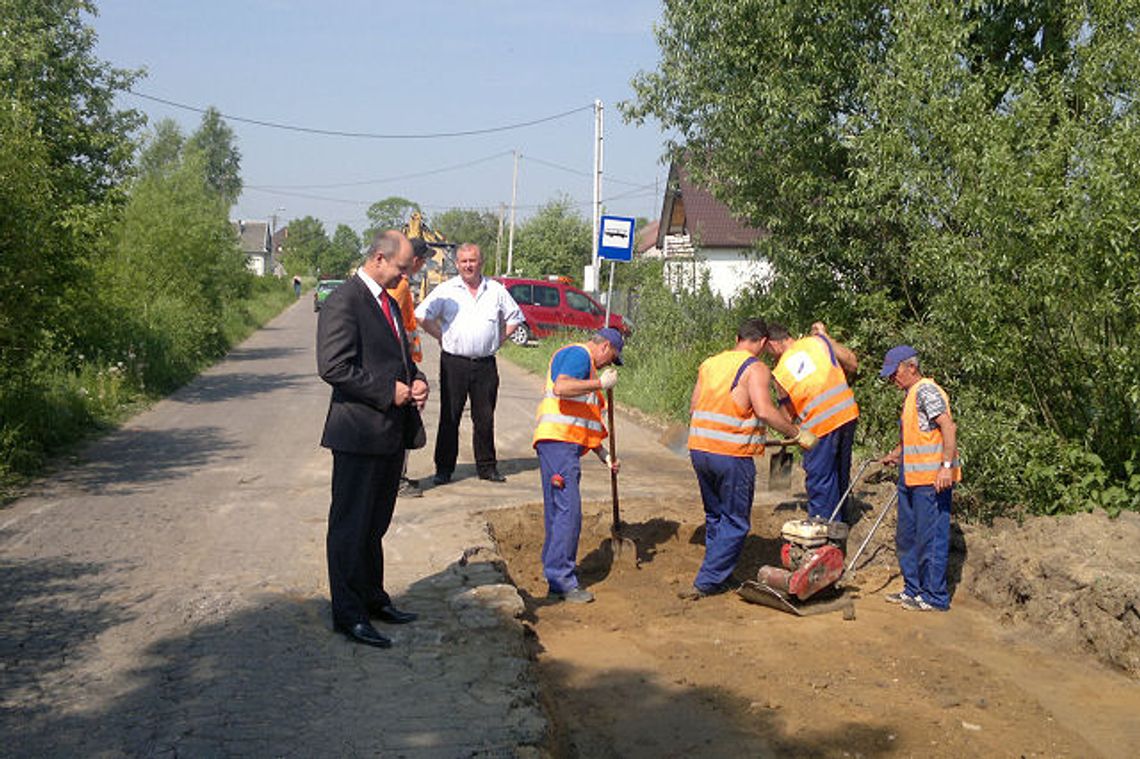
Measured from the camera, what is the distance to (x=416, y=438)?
6.01 meters

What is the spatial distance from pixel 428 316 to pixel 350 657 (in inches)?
204

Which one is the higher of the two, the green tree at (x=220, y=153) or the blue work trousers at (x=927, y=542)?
the green tree at (x=220, y=153)

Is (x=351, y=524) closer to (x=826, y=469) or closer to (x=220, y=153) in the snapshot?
(x=826, y=469)

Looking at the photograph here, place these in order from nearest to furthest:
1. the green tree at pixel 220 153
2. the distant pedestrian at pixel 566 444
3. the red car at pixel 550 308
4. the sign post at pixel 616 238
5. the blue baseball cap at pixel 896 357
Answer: the distant pedestrian at pixel 566 444 < the blue baseball cap at pixel 896 357 < the sign post at pixel 616 238 < the red car at pixel 550 308 < the green tree at pixel 220 153

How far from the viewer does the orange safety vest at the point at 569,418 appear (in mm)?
7293

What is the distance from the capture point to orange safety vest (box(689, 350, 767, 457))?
743 cm

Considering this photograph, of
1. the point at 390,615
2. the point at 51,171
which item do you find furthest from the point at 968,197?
the point at 51,171

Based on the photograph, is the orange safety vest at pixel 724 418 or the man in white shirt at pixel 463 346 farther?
the man in white shirt at pixel 463 346

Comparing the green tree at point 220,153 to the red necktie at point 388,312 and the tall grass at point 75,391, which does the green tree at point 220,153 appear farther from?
the red necktie at point 388,312

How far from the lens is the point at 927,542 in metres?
7.34

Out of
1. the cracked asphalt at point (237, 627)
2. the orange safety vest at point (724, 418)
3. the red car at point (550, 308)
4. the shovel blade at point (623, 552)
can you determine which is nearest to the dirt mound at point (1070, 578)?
the orange safety vest at point (724, 418)

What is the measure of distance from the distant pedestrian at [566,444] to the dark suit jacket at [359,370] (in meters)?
1.60

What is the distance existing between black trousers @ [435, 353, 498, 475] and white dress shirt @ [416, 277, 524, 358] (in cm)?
10

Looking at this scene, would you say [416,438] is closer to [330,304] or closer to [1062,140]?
[330,304]
